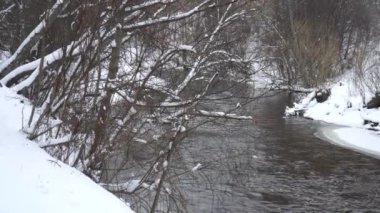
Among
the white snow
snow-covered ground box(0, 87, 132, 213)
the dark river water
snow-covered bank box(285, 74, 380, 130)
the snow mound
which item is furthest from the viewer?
the snow mound

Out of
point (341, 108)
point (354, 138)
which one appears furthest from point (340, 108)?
point (354, 138)

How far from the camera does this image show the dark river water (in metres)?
8.60

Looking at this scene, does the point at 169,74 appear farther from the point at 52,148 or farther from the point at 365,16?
the point at 365,16

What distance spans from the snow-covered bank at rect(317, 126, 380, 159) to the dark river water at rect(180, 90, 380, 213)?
2.16ft

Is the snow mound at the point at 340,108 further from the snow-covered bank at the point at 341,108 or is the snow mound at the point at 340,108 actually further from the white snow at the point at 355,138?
the white snow at the point at 355,138

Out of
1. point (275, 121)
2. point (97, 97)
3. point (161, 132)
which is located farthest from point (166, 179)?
point (275, 121)

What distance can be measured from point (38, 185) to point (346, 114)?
22631 millimetres

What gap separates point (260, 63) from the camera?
816 centimetres

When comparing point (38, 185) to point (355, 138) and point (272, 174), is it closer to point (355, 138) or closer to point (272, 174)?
point (272, 174)

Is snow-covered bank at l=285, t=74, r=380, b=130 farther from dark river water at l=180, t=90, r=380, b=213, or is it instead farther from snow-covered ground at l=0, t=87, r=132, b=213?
snow-covered ground at l=0, t=87, r=132, b=213

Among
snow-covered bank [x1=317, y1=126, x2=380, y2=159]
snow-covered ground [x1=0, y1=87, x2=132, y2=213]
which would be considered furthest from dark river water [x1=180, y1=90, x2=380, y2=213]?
snow-covered ground [x1=0, y1=87, x2=132, y2=213]

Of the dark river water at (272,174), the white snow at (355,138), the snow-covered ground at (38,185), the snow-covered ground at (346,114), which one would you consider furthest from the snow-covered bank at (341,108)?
the snow-covered ground at (38,185)

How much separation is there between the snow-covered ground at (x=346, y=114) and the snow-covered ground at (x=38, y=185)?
13613 millimetres

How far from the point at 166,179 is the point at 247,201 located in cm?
452
